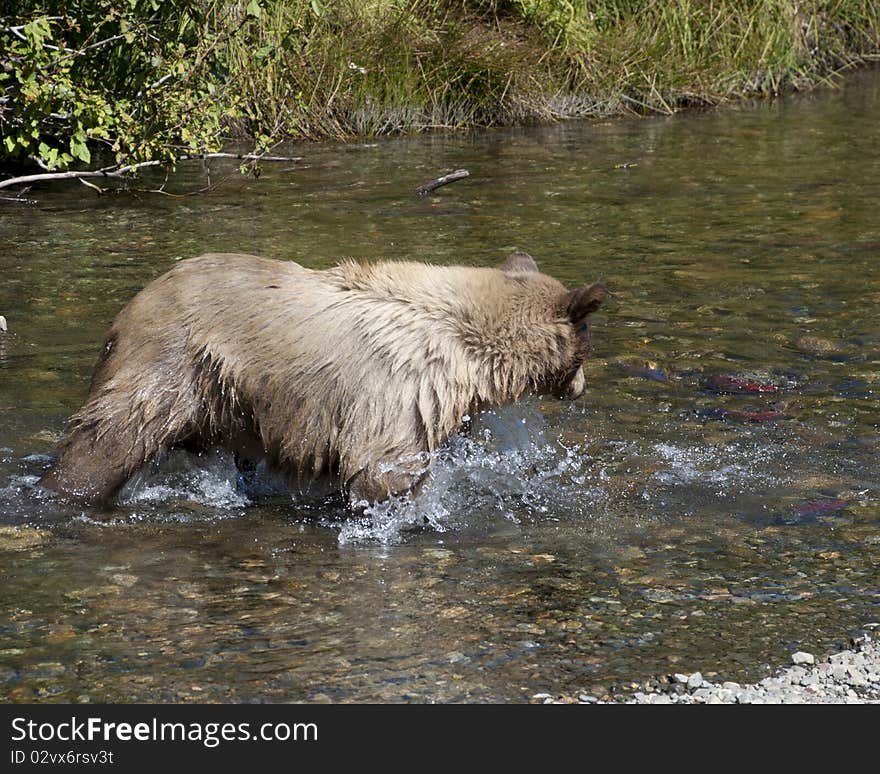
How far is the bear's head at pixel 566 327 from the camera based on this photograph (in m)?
5.88

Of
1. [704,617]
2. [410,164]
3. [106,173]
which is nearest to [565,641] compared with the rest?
[704,617]

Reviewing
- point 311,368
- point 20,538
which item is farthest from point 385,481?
point 20,538

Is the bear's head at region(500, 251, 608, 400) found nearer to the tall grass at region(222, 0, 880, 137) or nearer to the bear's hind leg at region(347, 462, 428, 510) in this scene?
the bear's hind leg at region(347, 462, 428, 510)

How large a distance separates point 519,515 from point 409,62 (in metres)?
10.7

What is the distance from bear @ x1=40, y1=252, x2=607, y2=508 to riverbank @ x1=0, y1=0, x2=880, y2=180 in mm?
4970

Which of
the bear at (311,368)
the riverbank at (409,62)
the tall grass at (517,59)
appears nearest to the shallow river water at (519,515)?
the bear at (311,368)

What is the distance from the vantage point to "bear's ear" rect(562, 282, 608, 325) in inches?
229

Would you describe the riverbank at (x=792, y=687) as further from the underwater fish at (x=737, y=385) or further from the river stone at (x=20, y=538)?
the underwater fish at (x=737, y=385)

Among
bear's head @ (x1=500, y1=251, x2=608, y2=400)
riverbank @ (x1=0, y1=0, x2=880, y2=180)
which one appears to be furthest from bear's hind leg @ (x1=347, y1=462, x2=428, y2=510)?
riverbank @ (x1=0, y1=0, x2=880, y2=180)

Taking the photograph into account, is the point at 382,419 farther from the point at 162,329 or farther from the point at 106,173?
the point at 106,173

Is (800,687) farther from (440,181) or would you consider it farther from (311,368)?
(440,181)

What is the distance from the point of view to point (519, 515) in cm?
596

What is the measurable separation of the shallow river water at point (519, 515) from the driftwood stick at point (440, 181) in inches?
41.8

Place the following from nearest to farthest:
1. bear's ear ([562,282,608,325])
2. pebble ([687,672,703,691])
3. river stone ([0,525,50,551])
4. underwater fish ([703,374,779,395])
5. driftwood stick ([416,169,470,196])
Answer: pebble ([687,672,703,691]), river stone ([0,525,50,551]), bear's ear ([562,282,608,325]), underwater fish ([703,374,779,395]), driftwood stick ([416,169,470,196])
